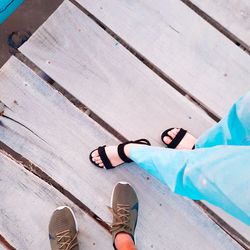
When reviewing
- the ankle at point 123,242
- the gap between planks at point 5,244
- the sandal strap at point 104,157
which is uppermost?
the sandal strap at point 104,157

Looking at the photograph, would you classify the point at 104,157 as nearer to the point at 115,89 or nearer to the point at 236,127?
the point at 115,89

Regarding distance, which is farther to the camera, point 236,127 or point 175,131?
point 175,131

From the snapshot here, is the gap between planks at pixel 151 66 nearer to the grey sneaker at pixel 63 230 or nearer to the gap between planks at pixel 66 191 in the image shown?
the gap between planks at pixel 66 191

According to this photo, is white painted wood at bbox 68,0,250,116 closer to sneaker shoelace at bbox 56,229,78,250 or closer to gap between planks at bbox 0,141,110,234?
gap between planks at bbox 0,141,110,234

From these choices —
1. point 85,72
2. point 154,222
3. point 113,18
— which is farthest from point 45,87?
point 154,222

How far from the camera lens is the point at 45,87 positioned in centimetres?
145

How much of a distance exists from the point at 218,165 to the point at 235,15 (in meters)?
0.63

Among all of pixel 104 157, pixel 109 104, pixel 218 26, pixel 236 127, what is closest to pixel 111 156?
pixel 104 157

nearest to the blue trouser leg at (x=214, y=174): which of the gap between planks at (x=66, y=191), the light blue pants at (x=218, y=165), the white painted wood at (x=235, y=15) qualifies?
the light blue pants at (x=218, y=165)

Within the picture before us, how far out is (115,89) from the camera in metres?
1.44

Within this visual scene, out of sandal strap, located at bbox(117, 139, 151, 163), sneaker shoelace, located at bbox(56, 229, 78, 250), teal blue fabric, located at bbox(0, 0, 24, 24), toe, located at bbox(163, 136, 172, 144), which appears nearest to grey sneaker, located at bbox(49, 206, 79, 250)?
sneaker shoelace, located at bbox(56, 229, 78, 250)

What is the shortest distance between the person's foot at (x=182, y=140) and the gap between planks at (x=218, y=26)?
0.35m

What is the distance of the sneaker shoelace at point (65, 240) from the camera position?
55.9 inches

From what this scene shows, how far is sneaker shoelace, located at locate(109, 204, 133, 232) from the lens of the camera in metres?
1.40
